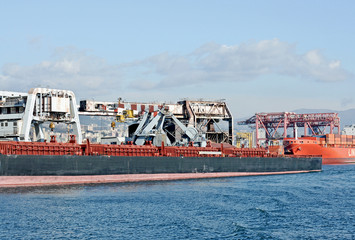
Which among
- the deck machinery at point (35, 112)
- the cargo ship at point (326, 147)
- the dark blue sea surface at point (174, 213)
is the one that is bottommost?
the dark blue sea surface at point (174, 213)

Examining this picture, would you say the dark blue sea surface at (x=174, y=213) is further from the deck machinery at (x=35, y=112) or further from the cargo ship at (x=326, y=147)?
the cargo ship at (x=326, y=147)

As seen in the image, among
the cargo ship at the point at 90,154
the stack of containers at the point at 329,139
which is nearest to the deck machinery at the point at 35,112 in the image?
the cargo ship at the point at 90,154

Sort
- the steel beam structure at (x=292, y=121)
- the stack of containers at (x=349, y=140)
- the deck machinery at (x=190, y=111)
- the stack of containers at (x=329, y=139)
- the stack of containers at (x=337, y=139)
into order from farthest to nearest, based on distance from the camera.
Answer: the steel beam structure at (x=292, y=121), the stack of containers at (x=349, y=140), the stack of containers at (x=337, y=139), the stack of containers at (x=329, y=139), the deck machinery at (x=190, y=111)

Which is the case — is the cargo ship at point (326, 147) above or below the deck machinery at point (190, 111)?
below

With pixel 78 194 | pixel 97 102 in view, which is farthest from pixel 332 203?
pixel 97 102

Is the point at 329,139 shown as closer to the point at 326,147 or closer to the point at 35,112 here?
the point at 326,147

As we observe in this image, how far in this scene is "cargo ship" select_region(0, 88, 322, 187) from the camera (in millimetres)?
45094

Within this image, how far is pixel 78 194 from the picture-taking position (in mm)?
40125

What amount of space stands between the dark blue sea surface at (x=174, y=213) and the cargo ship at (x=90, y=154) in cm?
277

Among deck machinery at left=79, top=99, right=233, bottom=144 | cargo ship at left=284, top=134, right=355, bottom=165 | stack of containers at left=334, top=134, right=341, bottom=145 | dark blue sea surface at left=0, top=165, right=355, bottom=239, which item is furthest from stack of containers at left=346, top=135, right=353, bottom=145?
dark blue sea surface at left=0, top=165, right=355, bottom=239

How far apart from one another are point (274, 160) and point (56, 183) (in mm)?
37571

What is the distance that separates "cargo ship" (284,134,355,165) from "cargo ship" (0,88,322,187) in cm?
3353

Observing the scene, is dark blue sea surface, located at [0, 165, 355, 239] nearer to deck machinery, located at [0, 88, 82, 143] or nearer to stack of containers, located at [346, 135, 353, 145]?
deck machinery, located at [0, 88, 82, 143]

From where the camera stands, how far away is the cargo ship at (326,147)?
349ft
